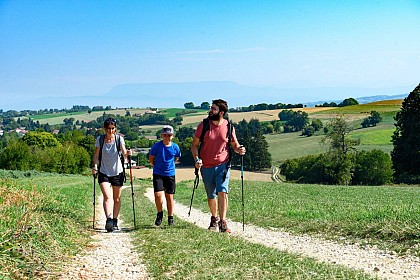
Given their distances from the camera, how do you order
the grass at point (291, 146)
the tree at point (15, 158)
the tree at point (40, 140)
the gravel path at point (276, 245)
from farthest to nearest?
the tree at point (40, 140) < the grass at point (291, 146) < the tree at point (15, 158) < the gravel path at point (276, 245)

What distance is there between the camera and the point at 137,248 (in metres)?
9.08

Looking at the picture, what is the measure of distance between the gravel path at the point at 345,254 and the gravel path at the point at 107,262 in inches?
132

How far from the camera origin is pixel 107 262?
7844 mm

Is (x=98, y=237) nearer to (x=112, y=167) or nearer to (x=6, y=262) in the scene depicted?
(x=112, y=167)

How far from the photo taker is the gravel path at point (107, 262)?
704 centimetres

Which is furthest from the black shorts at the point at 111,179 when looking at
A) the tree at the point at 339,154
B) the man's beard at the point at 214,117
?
the tree at the point at 339,154

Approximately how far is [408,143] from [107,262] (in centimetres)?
5327

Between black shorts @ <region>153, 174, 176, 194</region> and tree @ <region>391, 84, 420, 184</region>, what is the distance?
4783cm

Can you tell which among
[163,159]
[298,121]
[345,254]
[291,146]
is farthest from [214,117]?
[298,121]

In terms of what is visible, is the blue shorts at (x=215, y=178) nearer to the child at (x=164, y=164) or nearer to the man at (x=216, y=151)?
the man at (x=216, y=151)

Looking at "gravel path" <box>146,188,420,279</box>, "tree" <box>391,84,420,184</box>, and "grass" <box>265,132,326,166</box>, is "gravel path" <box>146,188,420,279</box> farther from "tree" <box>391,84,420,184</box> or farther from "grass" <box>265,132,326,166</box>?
"grass" <box>265,132,326,166</box>

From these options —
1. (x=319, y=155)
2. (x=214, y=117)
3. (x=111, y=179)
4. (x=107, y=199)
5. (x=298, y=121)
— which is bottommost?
(x=319, y=155)

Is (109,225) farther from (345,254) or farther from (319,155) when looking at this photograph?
(319,155)

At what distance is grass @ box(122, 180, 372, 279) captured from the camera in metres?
6.52
